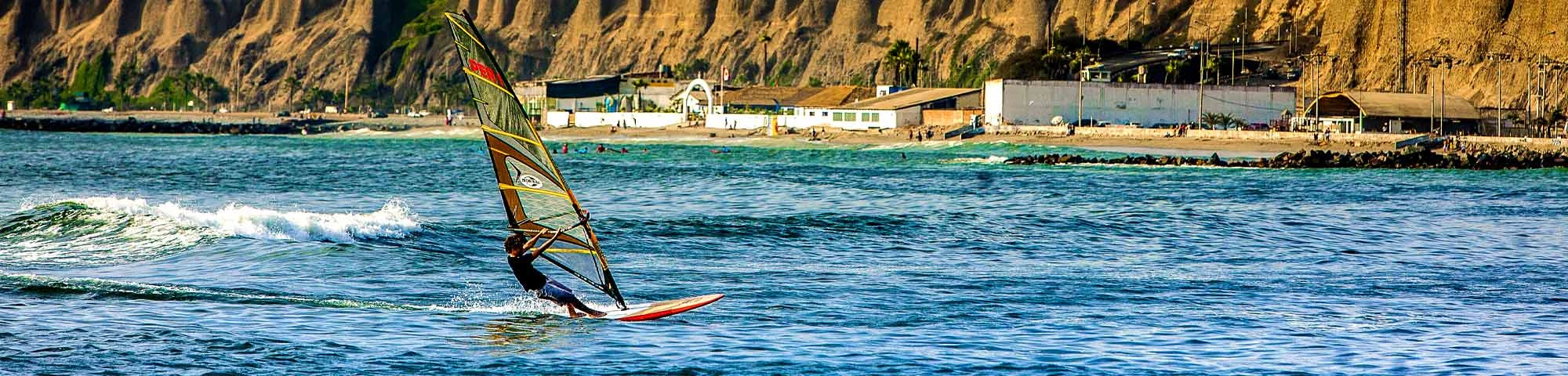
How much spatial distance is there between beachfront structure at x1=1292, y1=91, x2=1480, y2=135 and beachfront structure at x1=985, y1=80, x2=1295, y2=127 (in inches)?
284

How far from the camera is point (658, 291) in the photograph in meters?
21.2

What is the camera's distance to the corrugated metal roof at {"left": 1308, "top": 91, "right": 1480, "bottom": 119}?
3169 inches

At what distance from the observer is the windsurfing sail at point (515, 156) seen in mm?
15828

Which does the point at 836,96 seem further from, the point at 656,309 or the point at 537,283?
the point at 537,283

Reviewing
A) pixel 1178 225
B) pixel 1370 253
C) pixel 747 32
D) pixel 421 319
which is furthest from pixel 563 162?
pixel 747 32

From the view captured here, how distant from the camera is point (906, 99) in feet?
329

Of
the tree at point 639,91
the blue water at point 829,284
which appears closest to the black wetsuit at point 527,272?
the blue water at point 829,284

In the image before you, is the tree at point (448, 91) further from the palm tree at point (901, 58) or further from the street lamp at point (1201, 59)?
the street lamp at point (1201, 59)

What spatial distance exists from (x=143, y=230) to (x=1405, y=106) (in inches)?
2766

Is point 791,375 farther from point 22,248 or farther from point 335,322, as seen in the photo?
point 22,248

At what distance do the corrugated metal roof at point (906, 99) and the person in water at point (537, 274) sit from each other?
259ft

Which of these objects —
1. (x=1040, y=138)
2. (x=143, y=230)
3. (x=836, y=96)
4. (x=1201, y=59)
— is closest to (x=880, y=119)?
(x=836, y=96)

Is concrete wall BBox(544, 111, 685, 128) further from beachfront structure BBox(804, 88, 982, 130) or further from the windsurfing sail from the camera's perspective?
the windsurfing sail

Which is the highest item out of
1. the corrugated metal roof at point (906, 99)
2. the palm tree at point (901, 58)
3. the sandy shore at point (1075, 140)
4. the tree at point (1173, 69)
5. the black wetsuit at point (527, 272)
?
the palm tree at point (901, 58)
